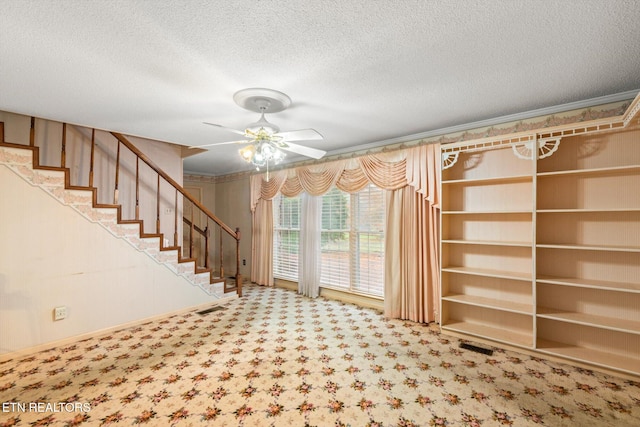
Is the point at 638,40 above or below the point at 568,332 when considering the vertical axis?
above

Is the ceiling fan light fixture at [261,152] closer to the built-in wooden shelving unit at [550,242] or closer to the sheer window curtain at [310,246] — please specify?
the built-in wooden shelving unit at [550,242]

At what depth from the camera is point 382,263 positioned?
13.4 feet

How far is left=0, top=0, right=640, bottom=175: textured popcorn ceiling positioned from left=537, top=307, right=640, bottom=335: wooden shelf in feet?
6.48

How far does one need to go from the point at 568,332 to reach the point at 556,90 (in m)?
2.27

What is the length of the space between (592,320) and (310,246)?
3475 millimetres

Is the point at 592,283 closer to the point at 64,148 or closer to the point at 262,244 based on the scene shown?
the point at 262,244

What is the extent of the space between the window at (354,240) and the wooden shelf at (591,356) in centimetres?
190

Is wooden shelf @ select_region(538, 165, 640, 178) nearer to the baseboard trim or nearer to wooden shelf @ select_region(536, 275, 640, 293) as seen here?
wooden shelf @ select_region(536, 275, 640, 293)

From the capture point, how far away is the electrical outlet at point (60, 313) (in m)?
3.05

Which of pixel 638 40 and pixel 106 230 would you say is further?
pixel 106 230

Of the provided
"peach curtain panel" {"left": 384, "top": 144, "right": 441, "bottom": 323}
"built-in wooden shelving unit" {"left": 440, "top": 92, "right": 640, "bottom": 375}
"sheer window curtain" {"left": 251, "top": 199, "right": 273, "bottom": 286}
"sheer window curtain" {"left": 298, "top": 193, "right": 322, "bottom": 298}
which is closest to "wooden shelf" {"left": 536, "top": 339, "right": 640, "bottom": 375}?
"built-in wooden shelving unit" {"left": 440, "top": 92, "right": 640, "bottom": 375}

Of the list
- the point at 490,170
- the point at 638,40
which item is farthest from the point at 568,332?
the point at 638,40

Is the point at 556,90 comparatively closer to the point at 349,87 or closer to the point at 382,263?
the point at 349,87

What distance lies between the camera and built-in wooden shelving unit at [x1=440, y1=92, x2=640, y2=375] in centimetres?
249
